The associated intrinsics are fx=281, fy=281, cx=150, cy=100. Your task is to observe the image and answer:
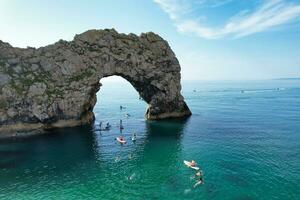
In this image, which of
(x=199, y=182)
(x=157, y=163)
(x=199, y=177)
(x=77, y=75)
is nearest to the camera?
(x=199, y=182)

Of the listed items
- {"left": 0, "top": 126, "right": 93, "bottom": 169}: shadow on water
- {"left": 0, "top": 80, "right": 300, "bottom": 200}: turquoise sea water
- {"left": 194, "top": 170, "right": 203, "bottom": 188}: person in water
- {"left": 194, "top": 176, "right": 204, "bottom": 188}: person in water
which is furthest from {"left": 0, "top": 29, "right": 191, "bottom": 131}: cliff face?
{"left": 194, "top": 176, "right": 204, "bottom": 188}: person in water

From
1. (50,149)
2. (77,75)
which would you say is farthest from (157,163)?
(77,75)

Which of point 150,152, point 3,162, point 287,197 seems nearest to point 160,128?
point 150,152

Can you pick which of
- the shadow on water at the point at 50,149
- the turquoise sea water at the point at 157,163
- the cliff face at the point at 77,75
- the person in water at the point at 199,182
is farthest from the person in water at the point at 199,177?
the cliff face at the point at 77,75

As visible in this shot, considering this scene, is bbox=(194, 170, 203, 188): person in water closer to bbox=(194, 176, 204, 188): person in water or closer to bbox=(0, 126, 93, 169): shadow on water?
bbox=(194, 176, 204, 188): person in water

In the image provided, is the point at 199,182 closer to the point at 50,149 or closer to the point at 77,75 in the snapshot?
the point at 50,149

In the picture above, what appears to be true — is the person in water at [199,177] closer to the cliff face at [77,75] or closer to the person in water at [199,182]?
the person in water at [199,182]
